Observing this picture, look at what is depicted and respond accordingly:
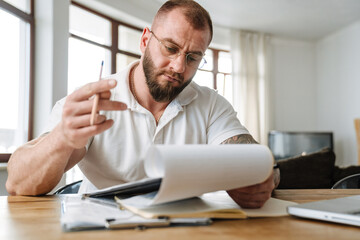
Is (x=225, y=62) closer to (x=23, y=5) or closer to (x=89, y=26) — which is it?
(x=89, y=26)

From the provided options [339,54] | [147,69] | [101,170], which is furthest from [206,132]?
[339,54]

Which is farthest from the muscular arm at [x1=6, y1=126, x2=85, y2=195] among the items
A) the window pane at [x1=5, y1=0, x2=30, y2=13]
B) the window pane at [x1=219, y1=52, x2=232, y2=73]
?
Result: the window pane at [x1=219, y1=52, x2=232, y2=73]

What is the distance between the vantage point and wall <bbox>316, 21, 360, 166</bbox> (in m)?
6.91

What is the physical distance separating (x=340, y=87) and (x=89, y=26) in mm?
5243

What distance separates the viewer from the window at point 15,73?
358cm

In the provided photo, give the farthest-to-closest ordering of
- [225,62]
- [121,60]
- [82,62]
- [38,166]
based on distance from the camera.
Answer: [225,62]
[121,60]
[82,62]
[38,166]

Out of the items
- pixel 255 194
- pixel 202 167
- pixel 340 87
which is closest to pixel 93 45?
pixel 255 194

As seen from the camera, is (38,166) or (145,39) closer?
(38,166)

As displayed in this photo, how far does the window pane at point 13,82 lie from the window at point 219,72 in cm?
382

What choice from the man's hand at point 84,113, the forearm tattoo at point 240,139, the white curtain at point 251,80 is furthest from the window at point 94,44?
the man's hand at point 84,113

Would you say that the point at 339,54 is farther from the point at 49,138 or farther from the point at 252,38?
the point at 49,138

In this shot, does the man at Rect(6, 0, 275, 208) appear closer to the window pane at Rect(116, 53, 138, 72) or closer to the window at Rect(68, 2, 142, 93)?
the window at Rect(68, 2, 142, 93)

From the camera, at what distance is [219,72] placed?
736 centimetres

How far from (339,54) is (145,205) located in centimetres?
765
